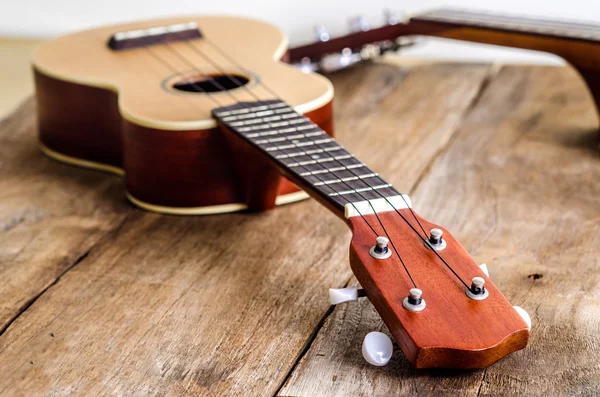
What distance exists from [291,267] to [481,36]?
553mm

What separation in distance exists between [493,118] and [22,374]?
837mm

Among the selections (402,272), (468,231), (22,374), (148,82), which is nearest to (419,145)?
(468,231)

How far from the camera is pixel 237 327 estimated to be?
77 centimetres

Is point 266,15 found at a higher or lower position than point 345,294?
lower

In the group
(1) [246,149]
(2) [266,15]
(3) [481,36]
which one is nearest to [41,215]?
(1) [246,149]

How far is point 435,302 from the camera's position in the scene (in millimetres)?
670

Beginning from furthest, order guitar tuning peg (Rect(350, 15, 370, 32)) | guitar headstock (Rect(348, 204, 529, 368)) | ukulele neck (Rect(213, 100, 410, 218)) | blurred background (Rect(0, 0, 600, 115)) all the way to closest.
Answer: blurred background (Rect(0, 0, 600, 115)), guitar tuning peg (Rect(350, 15, 370, 32)), ukulele neck (Rect(213, 100, 410, 218)), guitar headstock (Rect(348, 204, 529, 368))

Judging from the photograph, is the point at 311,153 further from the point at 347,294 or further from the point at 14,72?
the point at 14,72

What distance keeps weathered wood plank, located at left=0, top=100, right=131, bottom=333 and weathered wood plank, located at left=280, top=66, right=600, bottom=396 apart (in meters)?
0.33

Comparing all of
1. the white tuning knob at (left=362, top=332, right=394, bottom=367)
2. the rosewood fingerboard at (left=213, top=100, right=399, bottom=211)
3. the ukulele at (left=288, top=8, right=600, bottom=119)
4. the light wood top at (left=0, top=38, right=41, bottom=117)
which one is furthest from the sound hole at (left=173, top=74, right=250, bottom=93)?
the white tuning knob at (left=362, top=332, right=394, bottom=367)

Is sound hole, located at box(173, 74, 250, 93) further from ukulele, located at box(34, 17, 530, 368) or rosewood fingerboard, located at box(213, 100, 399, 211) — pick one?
rosewood fingerboard, located at box(213, 100, 399, 211)

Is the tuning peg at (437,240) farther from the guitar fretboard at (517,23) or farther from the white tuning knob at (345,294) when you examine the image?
the guitar fretboard at (517,23)

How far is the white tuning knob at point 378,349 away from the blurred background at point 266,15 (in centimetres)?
86

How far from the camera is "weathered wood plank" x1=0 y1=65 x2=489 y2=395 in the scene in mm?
703
